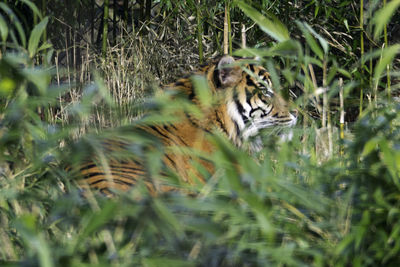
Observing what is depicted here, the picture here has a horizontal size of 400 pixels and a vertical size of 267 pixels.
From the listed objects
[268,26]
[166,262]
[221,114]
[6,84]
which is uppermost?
[268,26]

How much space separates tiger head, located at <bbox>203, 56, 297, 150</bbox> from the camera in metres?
3.45

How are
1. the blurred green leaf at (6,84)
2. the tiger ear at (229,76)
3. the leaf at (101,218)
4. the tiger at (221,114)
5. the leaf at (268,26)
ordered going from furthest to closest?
1. the tiger ear at (229,76)
2. the tiger at (221,114)
3. the leaf at (268,26)
4. the blurred green leaf at (6,84)
5. the leaf at (101,218)

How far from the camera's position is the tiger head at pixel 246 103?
3453mm

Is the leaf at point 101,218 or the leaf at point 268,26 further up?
the leaf at point 268,26

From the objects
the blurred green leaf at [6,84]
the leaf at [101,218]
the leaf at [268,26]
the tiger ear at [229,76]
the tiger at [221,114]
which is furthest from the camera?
the tiger ear at [229,76]

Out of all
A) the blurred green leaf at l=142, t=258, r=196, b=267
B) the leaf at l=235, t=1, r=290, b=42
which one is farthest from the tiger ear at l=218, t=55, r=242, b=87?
the blurred green leaf at l=142, t=258, r=196, b=267

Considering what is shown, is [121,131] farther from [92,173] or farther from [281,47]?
[92,173]

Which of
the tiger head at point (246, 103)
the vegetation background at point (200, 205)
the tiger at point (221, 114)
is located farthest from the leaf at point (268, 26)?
the tiger head at point (246, 103)

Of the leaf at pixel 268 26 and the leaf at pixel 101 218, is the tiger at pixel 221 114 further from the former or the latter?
the leaf at pixel 101 218

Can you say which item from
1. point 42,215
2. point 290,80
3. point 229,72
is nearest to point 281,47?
point 290,80

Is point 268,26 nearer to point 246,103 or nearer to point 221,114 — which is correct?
point 221,114

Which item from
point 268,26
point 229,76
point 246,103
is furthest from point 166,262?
point 246,103

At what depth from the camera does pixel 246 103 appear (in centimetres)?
367

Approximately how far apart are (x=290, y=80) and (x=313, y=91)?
0.14m
